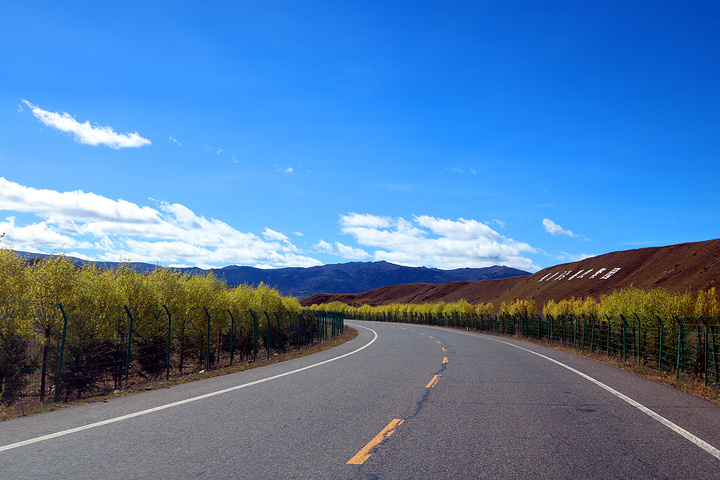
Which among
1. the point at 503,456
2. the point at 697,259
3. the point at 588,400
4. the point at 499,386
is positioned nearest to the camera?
the point at 503,456

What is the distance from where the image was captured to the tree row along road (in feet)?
16.4

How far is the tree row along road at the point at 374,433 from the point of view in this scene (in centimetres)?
499

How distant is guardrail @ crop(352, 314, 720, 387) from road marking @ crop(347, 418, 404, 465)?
1033 centimetres

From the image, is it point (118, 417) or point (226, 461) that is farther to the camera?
point (118, 417)

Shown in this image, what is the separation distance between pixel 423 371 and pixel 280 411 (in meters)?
6.46

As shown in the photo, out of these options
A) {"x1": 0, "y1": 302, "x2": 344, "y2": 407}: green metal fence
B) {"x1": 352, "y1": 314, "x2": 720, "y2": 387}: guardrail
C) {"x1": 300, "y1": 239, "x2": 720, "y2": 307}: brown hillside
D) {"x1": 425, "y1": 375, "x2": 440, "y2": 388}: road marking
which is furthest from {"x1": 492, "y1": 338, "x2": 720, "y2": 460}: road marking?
{"x1": 300, "y1": 239, "x2": 720, "y2": 307}: brown hillside

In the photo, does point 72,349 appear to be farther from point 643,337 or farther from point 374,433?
point 643,337

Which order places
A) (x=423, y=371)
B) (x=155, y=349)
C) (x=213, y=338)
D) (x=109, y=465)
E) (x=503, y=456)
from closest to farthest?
(x=109, y=465), (x=503, y=456), (x=423, y=371), (x=155, y=349), (x=213, y=338)

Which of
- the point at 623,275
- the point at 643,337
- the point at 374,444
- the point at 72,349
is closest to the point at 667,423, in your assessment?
the point at 374,444

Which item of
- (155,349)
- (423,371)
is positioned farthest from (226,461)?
(155,349)

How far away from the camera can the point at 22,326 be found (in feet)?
37.4

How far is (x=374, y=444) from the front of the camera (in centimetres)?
586

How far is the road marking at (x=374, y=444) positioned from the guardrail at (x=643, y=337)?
1033 centimetres

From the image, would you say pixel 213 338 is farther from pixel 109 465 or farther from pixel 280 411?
pixel 109 465
